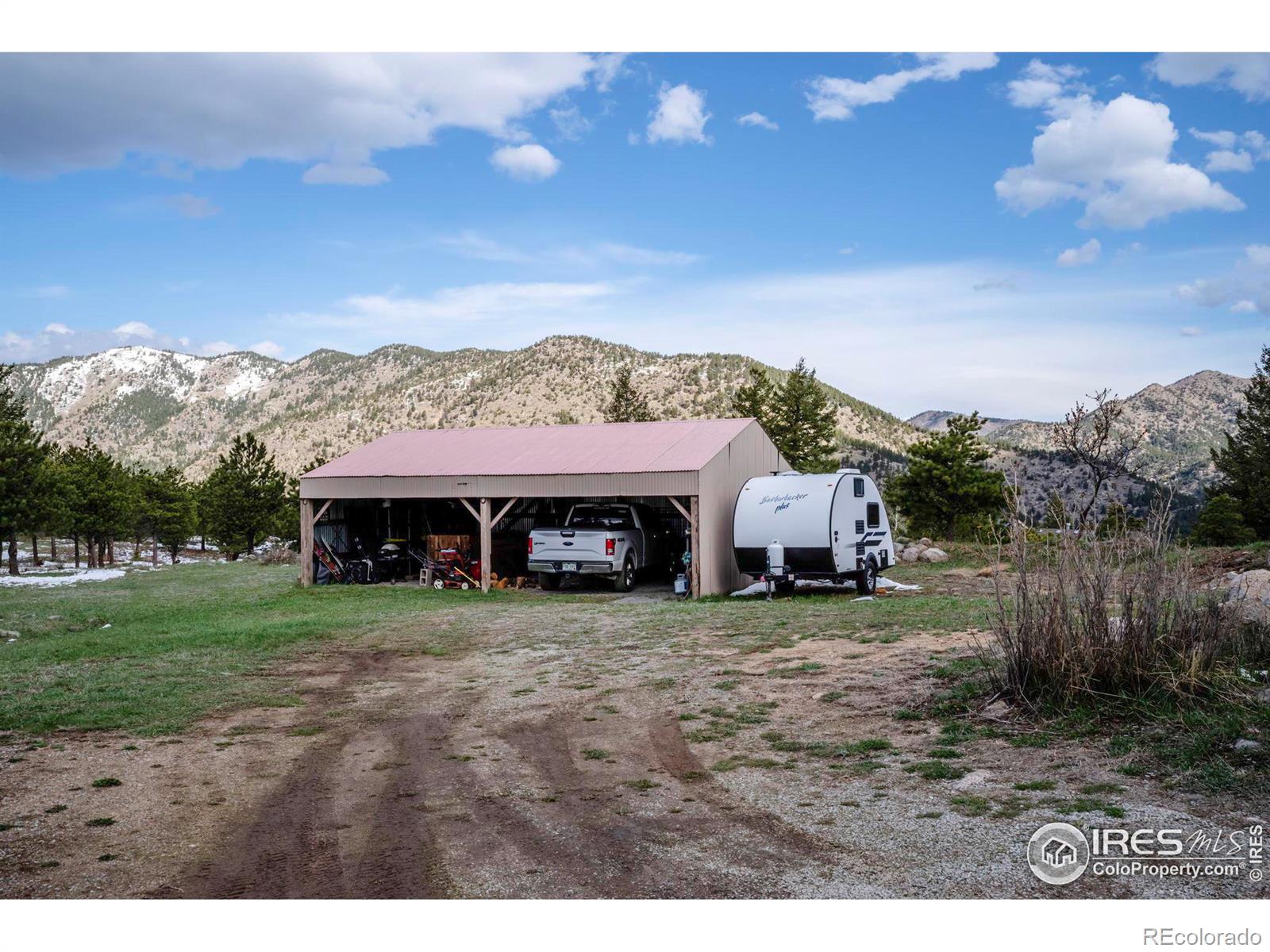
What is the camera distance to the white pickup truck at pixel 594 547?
20.6 meters

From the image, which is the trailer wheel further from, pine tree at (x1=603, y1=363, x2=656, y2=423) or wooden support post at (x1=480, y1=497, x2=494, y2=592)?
pine tree at (x1=603, y1=363, x2=656, y2=423)

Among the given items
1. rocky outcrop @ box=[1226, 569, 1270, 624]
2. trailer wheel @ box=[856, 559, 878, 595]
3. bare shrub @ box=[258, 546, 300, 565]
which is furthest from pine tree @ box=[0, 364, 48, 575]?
rocky outcrop @ box=[1226, 569, 1270, 624]

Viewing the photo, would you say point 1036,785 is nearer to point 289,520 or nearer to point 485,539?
point 485,539

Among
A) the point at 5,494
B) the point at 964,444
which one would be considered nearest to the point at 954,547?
the point at 964,444

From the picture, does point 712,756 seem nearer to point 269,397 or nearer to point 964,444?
point 964,444

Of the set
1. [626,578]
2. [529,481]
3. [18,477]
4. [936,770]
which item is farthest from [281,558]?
[936,770]

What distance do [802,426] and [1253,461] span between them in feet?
67.0

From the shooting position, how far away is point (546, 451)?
23.6 metres

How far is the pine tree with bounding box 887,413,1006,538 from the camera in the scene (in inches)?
1505

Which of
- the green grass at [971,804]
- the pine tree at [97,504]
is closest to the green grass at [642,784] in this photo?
the green grass at [971,804]

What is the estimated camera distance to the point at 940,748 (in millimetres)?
7164

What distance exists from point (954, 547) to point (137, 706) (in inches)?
978

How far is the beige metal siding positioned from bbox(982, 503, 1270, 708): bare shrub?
462 inches

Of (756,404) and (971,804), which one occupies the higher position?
(756,404)
